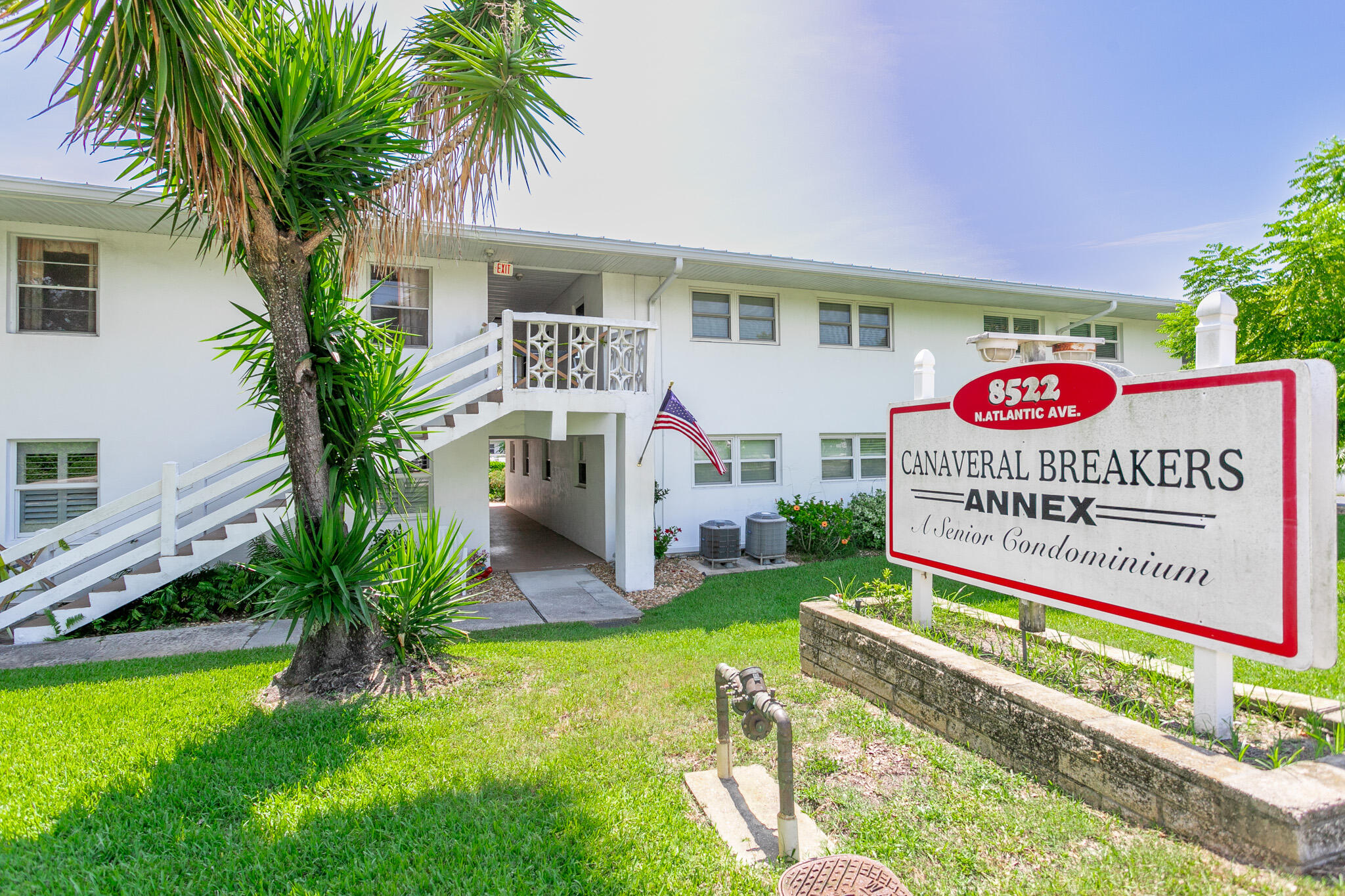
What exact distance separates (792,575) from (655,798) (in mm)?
7089

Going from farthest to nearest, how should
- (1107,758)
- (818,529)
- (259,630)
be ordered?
1. (818,529)
2. (259,630)
3. (1107,758)


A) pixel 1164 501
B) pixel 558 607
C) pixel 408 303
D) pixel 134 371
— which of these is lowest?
pixel 558 607

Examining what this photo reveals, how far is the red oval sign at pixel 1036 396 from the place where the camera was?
3607mm

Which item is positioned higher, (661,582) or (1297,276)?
(1297,276)

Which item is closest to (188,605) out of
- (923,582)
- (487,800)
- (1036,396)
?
(487,800)

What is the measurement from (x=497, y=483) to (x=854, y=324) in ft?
55.8

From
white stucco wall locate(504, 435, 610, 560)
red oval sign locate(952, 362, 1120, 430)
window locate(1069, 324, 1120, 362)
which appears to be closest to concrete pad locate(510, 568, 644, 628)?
white stucco wall locate(504, 435, 610, 560)

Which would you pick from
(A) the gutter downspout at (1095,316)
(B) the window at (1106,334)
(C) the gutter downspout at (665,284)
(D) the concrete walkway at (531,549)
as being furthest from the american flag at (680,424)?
(B) the window at (1106,334)

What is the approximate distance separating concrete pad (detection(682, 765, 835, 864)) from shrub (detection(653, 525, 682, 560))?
7.48 metres

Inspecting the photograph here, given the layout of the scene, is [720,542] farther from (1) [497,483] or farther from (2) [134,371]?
(1) [497,483]

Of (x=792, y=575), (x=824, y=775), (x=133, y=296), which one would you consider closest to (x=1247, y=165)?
(x=792, y=575)

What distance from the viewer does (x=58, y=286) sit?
29.5 ft

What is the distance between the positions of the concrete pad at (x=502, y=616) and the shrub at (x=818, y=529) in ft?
17.6

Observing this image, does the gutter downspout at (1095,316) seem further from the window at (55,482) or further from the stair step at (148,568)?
the window at (55,482)
